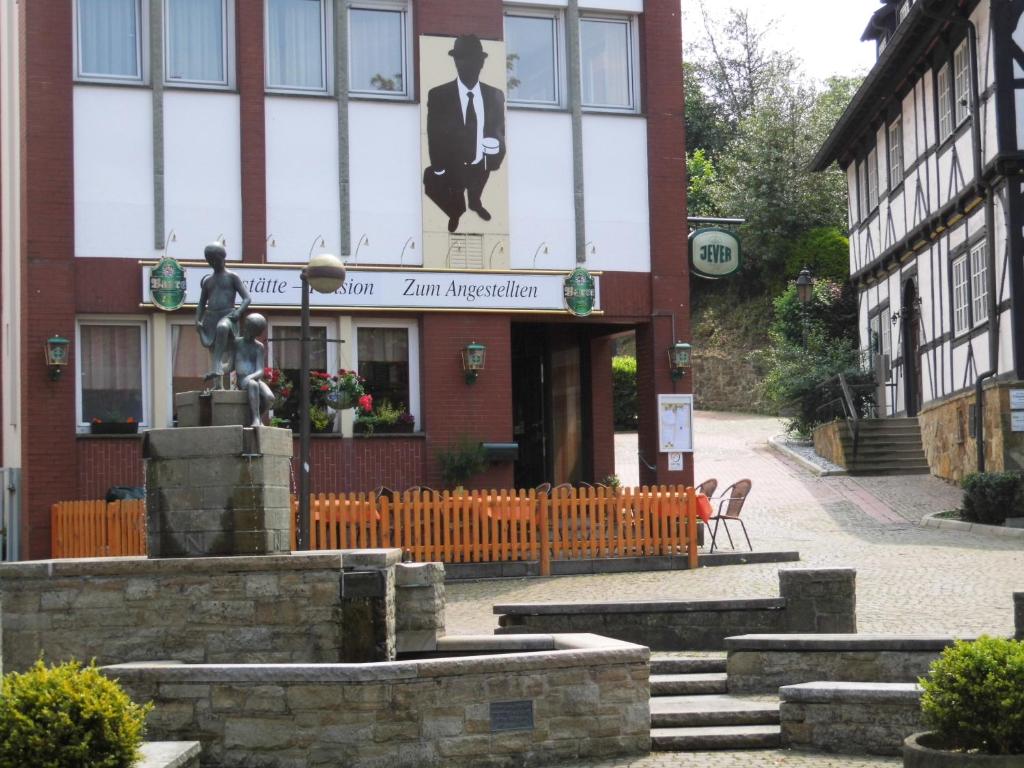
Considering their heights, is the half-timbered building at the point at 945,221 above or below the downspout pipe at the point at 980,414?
above

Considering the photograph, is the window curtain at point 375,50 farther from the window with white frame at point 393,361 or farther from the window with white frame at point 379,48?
the window with white frame at point 393,361

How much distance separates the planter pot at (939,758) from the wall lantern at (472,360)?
43.2 ft

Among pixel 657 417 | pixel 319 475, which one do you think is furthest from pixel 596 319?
pixel 319 475

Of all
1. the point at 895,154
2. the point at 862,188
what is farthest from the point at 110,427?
the point at 862,188

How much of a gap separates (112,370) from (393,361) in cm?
370

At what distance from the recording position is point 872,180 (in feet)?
113

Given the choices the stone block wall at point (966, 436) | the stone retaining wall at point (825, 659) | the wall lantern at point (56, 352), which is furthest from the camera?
the stone block wall at point (966, 436)

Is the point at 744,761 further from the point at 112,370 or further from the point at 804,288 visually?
the point at 804,288

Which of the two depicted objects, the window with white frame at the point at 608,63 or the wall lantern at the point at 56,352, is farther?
the window with white frame at the point at 608,63

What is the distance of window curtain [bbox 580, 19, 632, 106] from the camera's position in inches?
883

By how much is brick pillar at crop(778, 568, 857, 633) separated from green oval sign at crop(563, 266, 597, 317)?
31.3 ft

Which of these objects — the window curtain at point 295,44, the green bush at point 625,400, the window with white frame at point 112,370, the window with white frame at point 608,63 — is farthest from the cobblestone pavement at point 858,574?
the green bush at point 625,400

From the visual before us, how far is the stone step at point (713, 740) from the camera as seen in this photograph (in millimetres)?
10234

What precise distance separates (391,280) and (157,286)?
3.09 m
